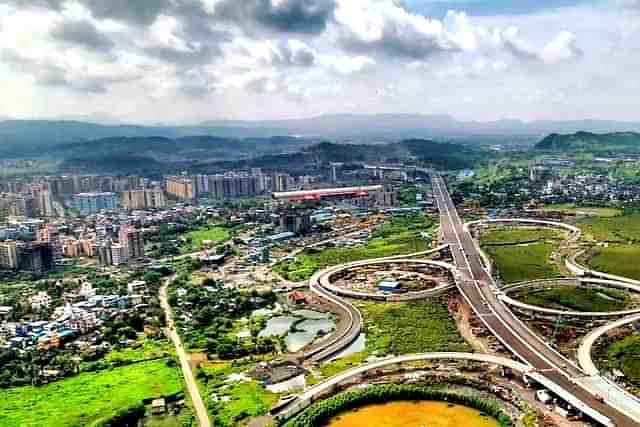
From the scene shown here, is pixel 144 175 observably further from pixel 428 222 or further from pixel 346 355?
pixel 346 355

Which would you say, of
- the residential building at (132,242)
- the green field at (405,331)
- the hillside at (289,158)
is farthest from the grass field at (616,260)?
→ the hillside at (289,158)

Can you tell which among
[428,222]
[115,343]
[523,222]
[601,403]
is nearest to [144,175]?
[428,222]

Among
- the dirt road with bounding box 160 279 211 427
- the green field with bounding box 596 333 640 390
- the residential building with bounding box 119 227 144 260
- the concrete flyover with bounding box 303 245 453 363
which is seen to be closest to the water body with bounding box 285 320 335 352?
the concrete flyover with bounding box 303 245 453 363

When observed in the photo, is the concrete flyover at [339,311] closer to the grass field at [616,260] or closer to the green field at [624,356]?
the grass field at [616,260]

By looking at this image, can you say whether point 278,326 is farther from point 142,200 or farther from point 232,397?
point 142,200

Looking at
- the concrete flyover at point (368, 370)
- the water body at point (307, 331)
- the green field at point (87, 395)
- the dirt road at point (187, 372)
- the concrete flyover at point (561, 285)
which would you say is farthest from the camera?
the concrete flyover at point (561, 285)

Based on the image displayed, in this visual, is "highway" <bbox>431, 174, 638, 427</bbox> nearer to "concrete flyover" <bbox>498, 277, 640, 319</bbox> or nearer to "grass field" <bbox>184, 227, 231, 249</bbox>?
"concrete flyover" <bbox>498, 277, 640, 319</bbox>

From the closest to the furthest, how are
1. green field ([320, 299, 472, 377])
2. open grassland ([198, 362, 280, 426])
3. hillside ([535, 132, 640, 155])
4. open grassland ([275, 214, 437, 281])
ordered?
1. open grassland ([198, 362, 280, 426])
2. green field ([320, 299, 472, 377])
3. open grassland ([275, 214, 437, 281])
4. hillside ([535, 132, 640, 155])

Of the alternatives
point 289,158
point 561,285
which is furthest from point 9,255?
point 289,158
